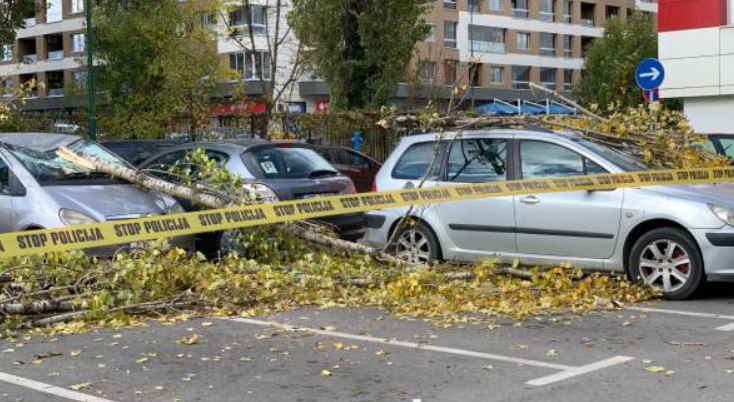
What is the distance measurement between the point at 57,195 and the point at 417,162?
12.5 feet

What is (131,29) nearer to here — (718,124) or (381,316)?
(718,124)

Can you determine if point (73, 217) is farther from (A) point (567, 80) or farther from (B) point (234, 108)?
(A) point (567, 80)

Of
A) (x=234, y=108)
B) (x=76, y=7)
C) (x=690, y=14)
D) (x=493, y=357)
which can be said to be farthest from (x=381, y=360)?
(x=76, y=7)

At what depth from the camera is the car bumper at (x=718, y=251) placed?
809cm

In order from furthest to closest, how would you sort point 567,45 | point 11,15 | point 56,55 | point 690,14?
point 567,45 < point 56,55 < point 690,14 < point 11,15

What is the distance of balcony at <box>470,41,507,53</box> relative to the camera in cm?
6406

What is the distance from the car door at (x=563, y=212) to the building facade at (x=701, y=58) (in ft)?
47.4

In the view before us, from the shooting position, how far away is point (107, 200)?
9.39 meters

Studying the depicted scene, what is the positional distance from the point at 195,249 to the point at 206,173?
1.01 meters

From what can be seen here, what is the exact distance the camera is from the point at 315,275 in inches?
345

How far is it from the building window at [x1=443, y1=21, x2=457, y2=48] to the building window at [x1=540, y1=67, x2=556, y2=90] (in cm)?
936

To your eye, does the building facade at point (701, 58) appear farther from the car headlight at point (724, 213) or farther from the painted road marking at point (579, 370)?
the painted road marking at point (579, 370)

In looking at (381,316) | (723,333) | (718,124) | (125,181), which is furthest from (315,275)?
(718,124)

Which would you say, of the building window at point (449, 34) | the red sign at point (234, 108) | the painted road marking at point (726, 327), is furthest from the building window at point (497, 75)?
the painted road marking at point (726, 327)
